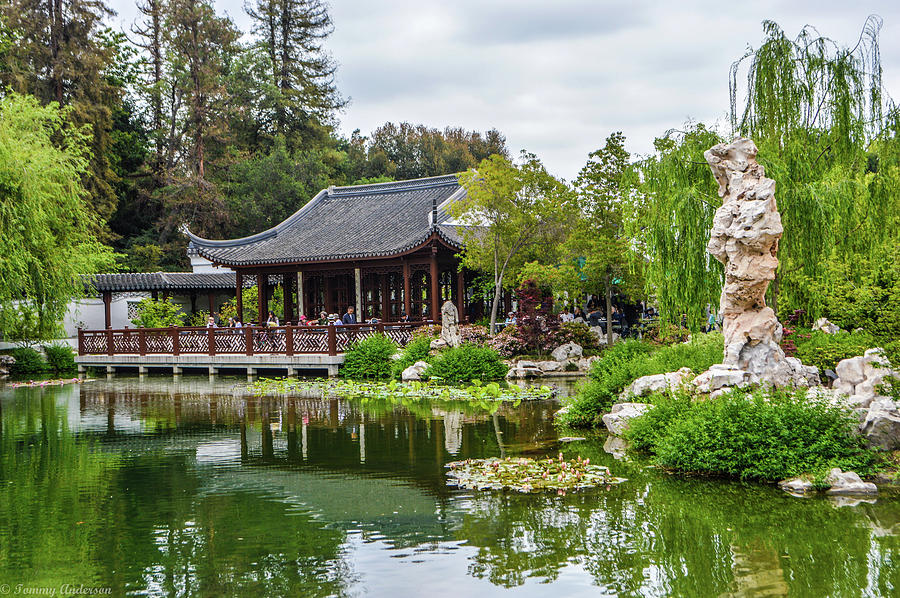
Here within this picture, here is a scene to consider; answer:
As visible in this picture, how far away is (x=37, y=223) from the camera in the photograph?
17734mm

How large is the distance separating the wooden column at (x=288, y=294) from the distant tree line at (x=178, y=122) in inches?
377

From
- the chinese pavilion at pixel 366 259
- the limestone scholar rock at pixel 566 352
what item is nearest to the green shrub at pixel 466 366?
the limestone scholar rock at pixel 566 352

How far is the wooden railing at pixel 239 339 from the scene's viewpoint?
63.5ft

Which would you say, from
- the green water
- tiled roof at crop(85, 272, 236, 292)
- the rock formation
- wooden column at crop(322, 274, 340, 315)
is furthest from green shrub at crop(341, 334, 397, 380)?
tiled roof at crop(85, 272, 236, 292)

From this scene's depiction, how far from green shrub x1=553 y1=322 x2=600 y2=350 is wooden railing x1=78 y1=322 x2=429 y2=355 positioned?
3246 mm

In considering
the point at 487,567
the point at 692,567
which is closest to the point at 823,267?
the point at 692,567

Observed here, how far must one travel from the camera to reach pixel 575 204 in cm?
1897

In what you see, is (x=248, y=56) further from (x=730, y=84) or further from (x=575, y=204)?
(x=730, y=84)

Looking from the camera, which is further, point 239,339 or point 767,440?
point 239,339

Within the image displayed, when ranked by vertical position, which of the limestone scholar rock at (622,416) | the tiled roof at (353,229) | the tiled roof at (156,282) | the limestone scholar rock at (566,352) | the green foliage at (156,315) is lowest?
the limestone scholar rock at (622,416)

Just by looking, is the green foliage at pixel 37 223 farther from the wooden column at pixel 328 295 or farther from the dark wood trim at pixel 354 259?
the wooden column at pixel 328 295

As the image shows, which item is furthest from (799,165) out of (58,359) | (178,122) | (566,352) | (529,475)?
(178,122)

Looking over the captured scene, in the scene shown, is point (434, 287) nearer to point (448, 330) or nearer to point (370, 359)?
point (448, 330)

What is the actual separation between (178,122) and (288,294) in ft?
55.0
